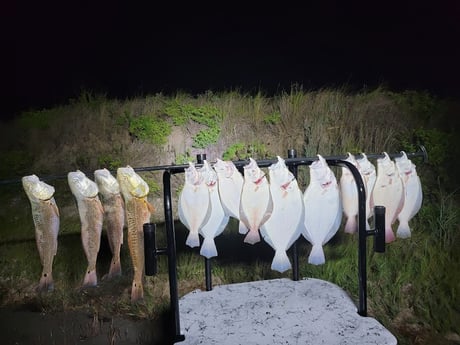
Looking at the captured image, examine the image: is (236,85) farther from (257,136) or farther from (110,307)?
(110,307)

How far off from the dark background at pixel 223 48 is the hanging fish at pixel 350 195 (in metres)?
2.57

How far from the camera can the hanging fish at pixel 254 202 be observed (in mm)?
1703

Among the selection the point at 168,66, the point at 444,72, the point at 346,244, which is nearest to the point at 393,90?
the point at 444,72

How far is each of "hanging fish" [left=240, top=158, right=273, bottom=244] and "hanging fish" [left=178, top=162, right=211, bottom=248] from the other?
0.50ft

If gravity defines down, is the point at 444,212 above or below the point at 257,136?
below

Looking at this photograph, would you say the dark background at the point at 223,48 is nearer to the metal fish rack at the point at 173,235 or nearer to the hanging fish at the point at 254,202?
the metal fish rack at the point at 173,235

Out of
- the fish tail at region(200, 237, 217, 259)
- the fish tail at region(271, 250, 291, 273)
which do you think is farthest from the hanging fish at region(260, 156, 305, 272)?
the fish tail at region(200, 237, 217, 259)

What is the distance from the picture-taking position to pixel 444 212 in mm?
3572

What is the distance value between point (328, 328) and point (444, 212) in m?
2.41

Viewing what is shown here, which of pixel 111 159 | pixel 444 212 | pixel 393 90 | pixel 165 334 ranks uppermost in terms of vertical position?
pixel 393 90

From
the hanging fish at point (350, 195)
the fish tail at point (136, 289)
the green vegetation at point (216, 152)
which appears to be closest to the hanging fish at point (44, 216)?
the fish tail at point (136, 289)

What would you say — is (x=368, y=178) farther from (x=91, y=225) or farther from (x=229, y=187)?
(x=91, y=225)

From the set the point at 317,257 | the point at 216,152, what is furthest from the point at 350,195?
the point at 216,152

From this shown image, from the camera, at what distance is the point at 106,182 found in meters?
1.79
